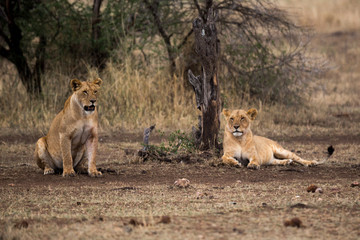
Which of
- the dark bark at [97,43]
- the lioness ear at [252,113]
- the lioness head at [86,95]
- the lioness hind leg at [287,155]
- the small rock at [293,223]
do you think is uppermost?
the dark bark at [97,43]

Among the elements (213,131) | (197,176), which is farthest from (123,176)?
(213,131)

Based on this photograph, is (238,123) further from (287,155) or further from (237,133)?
(287,155)

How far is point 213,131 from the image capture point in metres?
8.38

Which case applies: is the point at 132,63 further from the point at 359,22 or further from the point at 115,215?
the point at 359,22

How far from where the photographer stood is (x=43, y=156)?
7.24m

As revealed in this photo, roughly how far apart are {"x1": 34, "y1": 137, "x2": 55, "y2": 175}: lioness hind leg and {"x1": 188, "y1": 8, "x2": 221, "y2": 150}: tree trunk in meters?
2.23

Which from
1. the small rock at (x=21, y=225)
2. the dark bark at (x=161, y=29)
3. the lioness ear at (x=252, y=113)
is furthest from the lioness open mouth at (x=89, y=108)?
the dark bark at (x=161, y=29)

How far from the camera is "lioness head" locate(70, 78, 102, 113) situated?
6.77 m

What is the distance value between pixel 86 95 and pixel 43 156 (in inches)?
39.7

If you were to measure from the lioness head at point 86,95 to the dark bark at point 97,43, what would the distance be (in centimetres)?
647

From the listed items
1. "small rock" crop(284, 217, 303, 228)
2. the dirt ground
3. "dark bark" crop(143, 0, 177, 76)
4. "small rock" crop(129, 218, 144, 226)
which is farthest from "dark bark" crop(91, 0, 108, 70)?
"small rock" crop(284, 217, 303, 228)

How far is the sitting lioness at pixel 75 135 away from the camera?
22.4 ft

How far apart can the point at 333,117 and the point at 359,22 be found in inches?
585

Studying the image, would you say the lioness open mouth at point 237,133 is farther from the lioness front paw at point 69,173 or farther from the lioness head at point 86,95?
the lioness front paw at point 69,173
